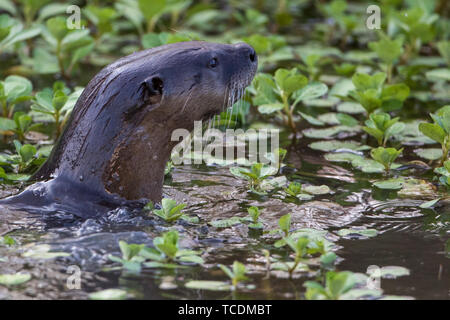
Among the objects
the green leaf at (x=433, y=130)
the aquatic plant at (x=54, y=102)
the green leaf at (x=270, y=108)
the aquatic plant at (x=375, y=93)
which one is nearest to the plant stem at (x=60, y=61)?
the aquatic plant at (x=54, y=102)

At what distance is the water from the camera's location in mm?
3299

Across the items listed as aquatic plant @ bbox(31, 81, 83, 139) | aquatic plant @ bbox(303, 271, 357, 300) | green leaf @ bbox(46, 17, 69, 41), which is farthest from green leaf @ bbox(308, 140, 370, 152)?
aquatic plant @ bbox(303, 271, 357, 300)

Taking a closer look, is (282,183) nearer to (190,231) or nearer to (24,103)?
(190,231)

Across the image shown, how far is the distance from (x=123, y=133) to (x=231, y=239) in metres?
0.75

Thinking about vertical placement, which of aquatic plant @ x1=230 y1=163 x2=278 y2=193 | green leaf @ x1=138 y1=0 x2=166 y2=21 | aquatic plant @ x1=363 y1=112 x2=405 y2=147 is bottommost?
aquatic plant @ x1=230 y1=163 x2=278 y2=193

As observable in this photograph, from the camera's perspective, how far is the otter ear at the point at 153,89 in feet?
13.0

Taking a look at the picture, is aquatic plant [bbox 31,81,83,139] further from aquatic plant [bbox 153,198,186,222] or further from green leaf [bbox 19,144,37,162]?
aquatic plant [bbox 153,198,186,222]

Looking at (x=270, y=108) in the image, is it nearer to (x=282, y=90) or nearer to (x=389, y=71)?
(x=282, y=90)

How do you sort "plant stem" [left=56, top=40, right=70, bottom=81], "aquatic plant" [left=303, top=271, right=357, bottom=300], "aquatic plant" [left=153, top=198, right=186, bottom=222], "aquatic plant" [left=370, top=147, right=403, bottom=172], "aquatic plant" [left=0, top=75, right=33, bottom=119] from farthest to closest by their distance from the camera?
"plant stem" [left=56, top=40, right=70, bottom=81], "aquatic plant" [left=0, top=75, right=33, bottom=119], "aquatic plant" [left=370, top=147, right=403, bottom=172], "aquatic plant" [left=153, top=198, right=186, bottom=222], "aquatic plant" [left=303, top=271, right=357, bottom=300]

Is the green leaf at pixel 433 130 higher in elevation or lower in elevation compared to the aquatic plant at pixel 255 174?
higher

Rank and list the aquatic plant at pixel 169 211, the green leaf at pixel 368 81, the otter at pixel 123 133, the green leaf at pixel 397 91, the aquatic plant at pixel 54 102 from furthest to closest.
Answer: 1. the green leaf at pixel 397 91
2. the green leaf at pixel 368 81
3. the aquatic plant at pixel 54 102
4. the otter at pixel 123 133
5. the aquatic plant at pixel 169 211

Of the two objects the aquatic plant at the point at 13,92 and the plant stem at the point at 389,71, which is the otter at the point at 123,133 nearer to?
the aquatic plant at the point at 13,92

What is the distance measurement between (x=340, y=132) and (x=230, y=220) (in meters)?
1.94
